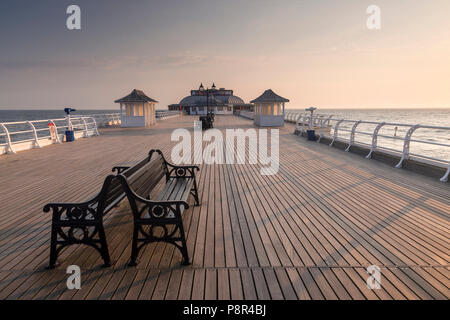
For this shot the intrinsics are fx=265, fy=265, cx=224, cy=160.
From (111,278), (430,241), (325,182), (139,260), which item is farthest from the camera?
(325,182)

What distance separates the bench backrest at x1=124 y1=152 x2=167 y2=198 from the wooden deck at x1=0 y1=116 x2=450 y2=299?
0.67 m

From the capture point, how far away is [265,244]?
3133 millimetres

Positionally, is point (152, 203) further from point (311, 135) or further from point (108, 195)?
point (311, 135)

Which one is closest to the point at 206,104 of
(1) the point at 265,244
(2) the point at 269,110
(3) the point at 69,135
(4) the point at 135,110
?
(4) the point at 135,110

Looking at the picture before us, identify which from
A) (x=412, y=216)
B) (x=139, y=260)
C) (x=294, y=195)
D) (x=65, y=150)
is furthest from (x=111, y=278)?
(x=65, y=150)

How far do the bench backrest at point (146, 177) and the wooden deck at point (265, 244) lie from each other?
2.19 feet

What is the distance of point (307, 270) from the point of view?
2.62 meters

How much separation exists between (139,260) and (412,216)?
380 cm

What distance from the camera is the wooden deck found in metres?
2.39

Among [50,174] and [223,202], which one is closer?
[223,202]

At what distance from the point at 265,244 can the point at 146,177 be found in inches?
66.8

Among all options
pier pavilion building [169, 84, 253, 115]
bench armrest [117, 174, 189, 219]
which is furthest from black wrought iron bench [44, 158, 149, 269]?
pier pavilion building [169, 84, 253, 115]

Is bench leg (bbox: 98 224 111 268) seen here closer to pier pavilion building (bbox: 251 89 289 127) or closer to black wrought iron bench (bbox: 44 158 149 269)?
black wrought iron bench (bbox: 44 158 149 269)
